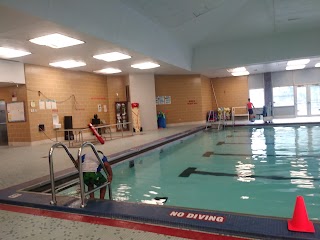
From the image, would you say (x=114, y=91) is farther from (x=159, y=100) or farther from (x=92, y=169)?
(x=92, y=169)

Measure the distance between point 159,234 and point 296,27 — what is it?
9.82m

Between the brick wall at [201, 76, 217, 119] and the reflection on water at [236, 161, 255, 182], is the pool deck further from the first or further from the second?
the brick wall at [201, 76, 217, 119]

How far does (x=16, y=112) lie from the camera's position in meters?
8.54

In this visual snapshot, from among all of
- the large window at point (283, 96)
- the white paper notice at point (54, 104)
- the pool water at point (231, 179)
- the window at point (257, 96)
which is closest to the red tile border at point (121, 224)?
the pool water at point (231, 179)

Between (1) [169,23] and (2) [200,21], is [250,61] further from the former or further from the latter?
(1) [169,23]

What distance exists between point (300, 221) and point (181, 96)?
39.3 ft

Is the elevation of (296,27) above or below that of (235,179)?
above

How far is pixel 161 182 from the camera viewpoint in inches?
167

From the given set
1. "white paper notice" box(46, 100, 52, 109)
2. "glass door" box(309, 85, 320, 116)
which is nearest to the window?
"glass door" box(309, 85, 320, 116)

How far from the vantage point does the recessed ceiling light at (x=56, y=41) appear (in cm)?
550

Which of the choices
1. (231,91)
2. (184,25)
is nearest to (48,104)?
(184,25)

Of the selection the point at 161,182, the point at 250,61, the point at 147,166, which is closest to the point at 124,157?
the point at 147,166

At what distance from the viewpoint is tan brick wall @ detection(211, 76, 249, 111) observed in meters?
15.6

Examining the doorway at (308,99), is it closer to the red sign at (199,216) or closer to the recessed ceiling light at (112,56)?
the recessed ceiling light at (112,56)
